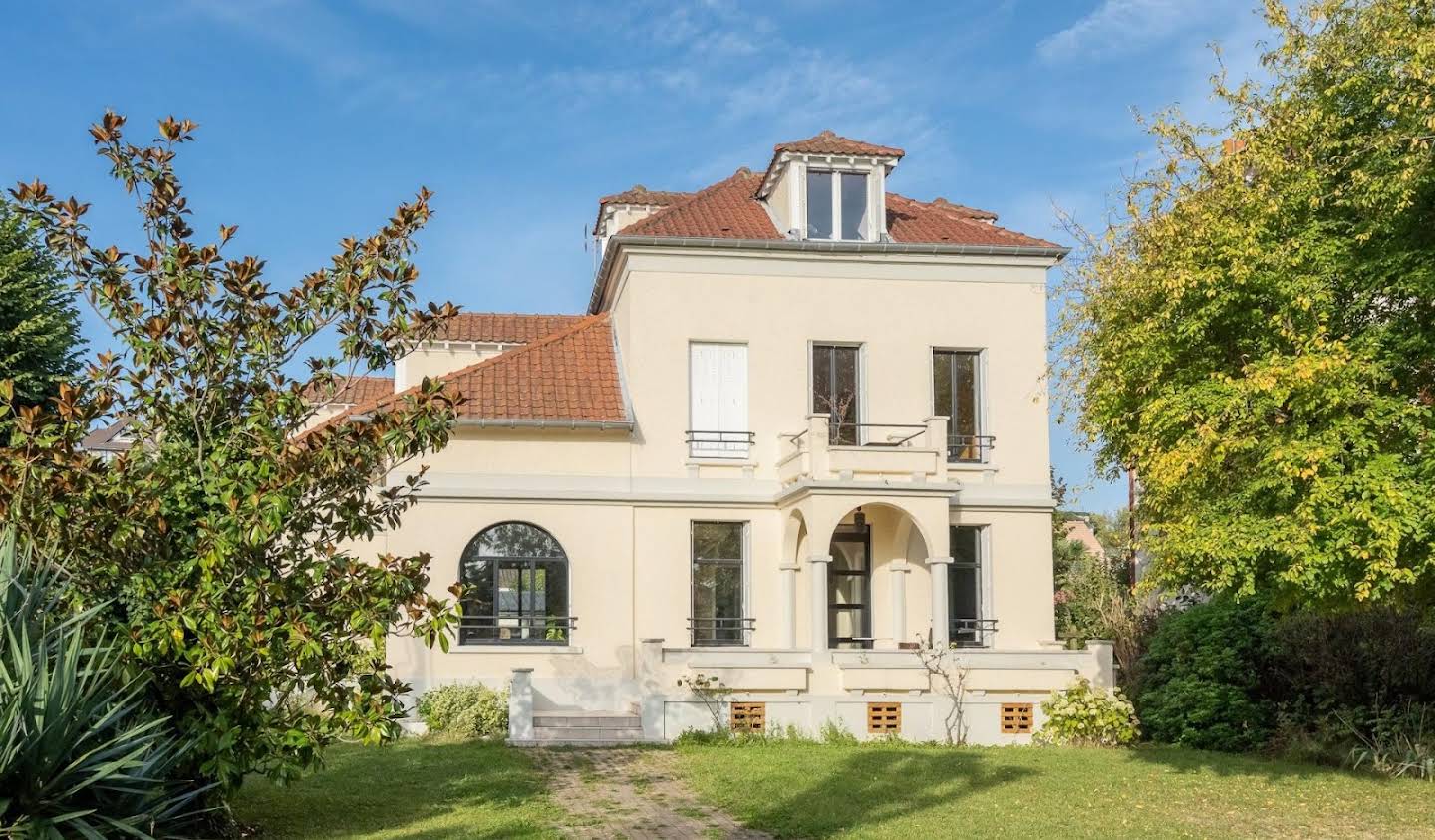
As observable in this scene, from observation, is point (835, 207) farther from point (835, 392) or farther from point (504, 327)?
Result: point (504, 327)

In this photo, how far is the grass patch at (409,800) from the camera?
1400cm

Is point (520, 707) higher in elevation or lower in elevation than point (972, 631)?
lower

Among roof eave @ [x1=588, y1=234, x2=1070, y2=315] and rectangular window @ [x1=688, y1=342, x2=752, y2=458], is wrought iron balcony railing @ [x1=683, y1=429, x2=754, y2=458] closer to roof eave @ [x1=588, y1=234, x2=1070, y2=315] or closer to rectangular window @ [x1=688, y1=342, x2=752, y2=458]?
rectangular window @ [x1=688, y1=342, x2=752, y2=458]

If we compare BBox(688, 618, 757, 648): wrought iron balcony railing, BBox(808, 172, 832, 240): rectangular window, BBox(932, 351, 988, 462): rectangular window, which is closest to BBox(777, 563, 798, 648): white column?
BBox(688, 618, 757, 648): wrought iron balcony railing

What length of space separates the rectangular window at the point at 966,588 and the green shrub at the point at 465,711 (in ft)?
27.5

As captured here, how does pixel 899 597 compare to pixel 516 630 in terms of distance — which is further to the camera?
pixel 899 597

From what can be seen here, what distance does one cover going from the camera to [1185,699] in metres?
23.2

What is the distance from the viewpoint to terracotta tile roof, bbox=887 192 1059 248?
2695 centimetres

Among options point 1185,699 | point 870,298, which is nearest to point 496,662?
point 870,298

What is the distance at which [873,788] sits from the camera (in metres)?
16.7

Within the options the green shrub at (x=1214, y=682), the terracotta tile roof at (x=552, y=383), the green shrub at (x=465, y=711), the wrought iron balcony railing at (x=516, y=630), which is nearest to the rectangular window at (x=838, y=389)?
the terracotta tile roof at (x=552, y=383)

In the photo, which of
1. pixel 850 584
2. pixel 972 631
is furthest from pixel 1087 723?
pixel 850 584

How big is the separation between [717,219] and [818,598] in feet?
25.3

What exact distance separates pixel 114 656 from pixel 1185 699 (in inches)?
680
